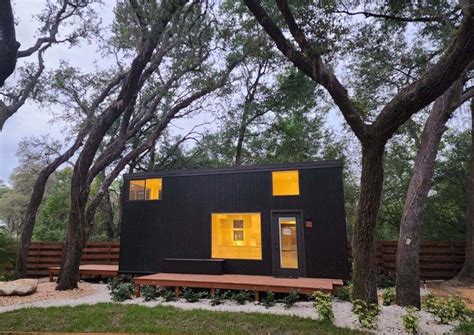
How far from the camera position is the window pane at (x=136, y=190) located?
9.00m

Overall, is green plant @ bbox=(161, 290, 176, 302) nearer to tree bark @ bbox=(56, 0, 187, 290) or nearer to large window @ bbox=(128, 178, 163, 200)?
tree bark @ bbox=(56, 0, 187, 290)

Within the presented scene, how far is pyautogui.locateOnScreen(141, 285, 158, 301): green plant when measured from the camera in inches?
243

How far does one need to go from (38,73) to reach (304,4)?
29.3 ft

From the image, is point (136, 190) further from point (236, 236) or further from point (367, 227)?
point (367, 227)

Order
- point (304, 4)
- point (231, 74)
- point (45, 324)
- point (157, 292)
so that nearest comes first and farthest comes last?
point (45, 324), point (304, 4), point (157, 292), point (231, 74)

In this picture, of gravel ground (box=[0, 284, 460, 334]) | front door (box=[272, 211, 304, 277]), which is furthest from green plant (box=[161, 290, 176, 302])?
front door (box=[272, 211, 304, 277])

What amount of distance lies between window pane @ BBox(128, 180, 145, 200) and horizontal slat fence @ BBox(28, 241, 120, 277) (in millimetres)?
2551

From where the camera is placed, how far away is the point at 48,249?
10047mm

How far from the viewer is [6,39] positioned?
13.3 feet

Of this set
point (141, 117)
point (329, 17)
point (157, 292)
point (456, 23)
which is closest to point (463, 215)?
point (456, 23)

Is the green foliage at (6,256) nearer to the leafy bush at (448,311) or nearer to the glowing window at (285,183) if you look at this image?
the glowing window at (285,183)

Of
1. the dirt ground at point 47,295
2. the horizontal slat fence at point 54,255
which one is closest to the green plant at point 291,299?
the dirt ground at point 47,295

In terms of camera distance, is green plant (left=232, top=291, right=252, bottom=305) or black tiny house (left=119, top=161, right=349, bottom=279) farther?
black tiny house (left=119, top=161, right=349, bottom=279)

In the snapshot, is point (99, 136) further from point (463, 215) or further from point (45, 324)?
point (463, 215)
